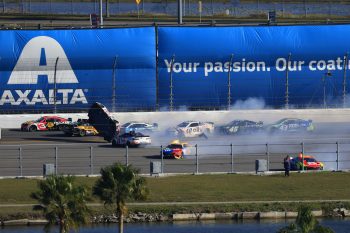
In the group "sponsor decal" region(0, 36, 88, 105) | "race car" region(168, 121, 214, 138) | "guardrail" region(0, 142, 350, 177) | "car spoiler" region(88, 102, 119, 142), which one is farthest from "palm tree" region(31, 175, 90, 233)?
"sponsor decal" region(0, 36, 88, 105)

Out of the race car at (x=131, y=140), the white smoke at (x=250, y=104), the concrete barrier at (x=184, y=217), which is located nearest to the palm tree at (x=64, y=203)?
the concrete barrier at (x=184, y=217)

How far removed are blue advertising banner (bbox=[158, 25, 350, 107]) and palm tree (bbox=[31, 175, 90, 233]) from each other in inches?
1404

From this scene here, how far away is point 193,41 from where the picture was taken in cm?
7181

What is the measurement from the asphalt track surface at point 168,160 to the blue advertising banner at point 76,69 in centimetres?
384

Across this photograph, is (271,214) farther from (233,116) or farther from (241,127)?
(233,116)

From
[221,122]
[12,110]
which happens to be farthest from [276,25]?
[12,110]

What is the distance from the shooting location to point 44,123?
224 feet

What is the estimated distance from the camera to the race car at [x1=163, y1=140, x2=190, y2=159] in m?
55.6

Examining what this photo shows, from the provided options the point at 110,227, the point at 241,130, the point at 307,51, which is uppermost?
the point at 307,51

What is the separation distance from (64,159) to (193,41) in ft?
64.9

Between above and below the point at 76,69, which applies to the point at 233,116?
below

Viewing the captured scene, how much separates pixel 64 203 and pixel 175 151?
22.4 meters

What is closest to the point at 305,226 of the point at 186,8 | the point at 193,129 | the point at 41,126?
the point at 193,129

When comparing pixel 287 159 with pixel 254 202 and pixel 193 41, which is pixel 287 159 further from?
pixel 193 41
